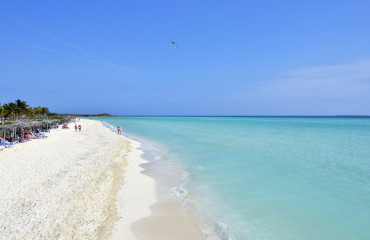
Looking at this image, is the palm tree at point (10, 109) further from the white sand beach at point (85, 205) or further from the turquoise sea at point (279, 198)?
the turquoise sea at point (279, 198)

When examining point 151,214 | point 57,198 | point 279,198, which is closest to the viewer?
point 151,214

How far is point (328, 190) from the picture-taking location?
9594 mm

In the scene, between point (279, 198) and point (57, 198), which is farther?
point (279, 198)

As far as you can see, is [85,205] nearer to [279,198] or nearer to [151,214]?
[151,214]

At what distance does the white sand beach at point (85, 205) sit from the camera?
5594mm

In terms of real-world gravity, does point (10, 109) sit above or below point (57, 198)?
above

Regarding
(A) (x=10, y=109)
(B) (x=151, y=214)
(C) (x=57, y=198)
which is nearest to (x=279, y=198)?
(B) (x=151, y=214)

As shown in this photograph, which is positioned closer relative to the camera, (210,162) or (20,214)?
(20,214)

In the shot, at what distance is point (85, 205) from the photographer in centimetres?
691

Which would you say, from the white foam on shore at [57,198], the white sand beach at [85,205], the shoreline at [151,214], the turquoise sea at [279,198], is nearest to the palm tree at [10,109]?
the white foam on shore at [57,198]

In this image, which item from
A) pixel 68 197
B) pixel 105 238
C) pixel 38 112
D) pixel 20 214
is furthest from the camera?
pixel 38 112

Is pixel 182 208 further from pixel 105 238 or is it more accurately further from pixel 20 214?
pixel 20 214

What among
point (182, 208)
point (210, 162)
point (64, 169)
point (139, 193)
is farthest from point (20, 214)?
point (210, 162)

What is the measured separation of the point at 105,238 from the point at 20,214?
2596mm
